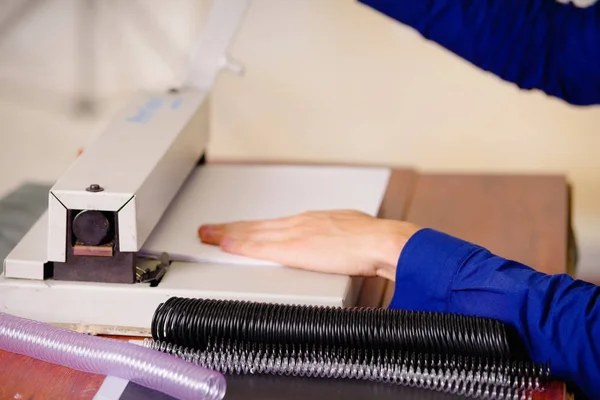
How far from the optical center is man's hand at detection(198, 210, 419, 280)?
1134 mm

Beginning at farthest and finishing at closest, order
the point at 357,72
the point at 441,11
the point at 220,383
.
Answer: the point at 357,72, the point at 441,11, the point at 220,383

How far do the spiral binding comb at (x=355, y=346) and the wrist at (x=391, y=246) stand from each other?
142 mm

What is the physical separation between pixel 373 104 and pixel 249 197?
93cm

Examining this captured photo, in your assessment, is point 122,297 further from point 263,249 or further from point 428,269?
point 428,269

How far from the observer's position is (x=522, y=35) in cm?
143

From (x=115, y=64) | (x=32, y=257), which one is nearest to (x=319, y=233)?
(x=32, y=257)

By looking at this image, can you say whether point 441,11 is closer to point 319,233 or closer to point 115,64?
point 319,233

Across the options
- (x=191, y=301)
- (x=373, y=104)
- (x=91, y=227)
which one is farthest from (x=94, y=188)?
(x=373, y=104)

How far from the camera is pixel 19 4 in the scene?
2.33m

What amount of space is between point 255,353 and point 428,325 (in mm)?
191

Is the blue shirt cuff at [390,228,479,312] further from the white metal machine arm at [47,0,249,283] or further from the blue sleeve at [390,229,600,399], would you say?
the white metal machine arm at [47,0,249,283]

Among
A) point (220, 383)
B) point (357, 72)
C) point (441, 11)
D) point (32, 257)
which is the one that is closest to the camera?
point (220, 383)

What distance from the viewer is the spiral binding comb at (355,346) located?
93cm

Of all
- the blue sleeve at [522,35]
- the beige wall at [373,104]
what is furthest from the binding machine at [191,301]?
the beige wall at [373,104]
